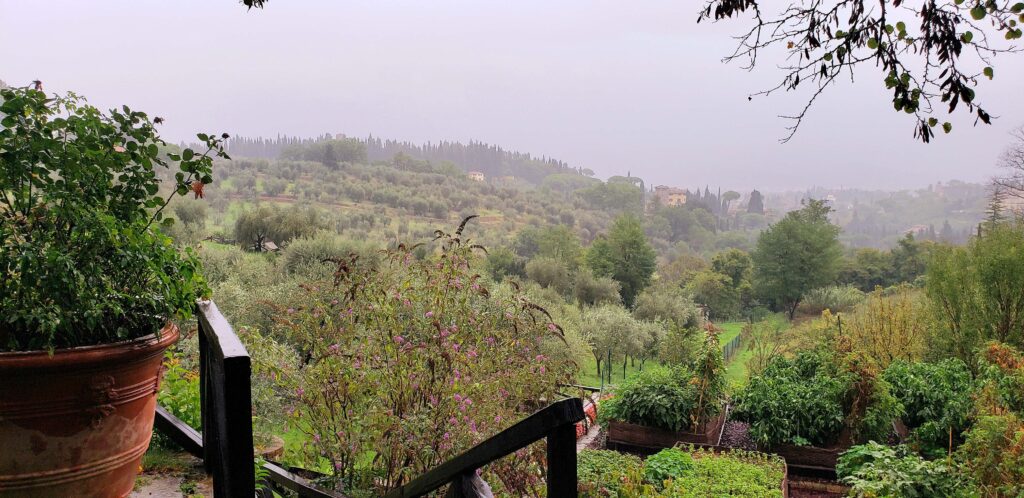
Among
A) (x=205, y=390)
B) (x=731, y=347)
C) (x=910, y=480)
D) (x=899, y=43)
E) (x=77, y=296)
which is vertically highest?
(x=899, y=43)

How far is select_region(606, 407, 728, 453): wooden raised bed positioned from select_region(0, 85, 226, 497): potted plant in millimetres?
8342

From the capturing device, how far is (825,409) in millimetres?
8297

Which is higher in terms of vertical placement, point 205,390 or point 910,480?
point 205,390

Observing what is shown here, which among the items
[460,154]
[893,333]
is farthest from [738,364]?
[460,154]

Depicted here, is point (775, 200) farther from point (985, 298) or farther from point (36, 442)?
point (36, 442)

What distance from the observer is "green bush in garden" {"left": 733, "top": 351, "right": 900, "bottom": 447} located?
8.15 meters

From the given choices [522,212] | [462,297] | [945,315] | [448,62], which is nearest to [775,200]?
[522,212]

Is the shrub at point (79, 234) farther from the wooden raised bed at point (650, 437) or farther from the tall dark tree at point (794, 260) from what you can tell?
the tall dark tree at point (794, 260)

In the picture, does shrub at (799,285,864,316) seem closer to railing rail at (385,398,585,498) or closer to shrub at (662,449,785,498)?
shrub at (662,449,785,498)

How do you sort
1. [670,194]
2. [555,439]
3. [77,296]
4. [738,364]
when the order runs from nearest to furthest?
[555,439] < [77,296] < [738,364] < [670,194]

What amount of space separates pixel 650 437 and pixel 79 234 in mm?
8811

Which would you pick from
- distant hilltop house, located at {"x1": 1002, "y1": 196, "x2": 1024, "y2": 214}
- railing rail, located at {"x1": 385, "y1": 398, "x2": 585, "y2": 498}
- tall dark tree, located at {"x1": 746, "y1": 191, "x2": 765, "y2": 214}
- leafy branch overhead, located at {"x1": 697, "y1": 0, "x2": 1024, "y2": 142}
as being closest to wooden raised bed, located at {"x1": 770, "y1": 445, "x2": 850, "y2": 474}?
leafy branch overhead, located at {"x1": 697, "y1": 0, "x2": 1024, "y2": 142}

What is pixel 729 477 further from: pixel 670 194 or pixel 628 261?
pixel 670 194

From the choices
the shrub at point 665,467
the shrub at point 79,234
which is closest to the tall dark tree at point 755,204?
the shrub at point 665,467
